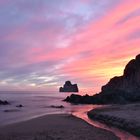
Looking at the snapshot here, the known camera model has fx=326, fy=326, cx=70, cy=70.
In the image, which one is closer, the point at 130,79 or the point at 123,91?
the point at 123,91

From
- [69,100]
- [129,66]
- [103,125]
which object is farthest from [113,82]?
[103,125]

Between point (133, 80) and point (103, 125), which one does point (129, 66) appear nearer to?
point (133, 80)

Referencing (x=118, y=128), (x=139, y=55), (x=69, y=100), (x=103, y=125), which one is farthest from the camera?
(x=139, y=55)

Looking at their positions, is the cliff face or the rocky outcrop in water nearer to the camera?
the rocky outcrop in water

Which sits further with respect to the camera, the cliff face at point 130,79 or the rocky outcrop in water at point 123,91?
the cliff face at point 130,79

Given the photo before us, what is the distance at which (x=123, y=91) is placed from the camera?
110188 mm

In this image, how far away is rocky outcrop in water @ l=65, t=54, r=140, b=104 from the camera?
100 metres

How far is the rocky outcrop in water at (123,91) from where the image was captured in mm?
100250

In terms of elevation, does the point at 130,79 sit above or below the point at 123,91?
above

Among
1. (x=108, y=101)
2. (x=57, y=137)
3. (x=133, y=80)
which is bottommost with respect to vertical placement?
(x=57, y=137)

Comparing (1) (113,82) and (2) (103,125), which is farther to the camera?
(1) (113,82)

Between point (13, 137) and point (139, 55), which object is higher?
point (139, 55)

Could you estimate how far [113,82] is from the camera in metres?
142

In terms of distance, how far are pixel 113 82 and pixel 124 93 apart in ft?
115
